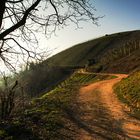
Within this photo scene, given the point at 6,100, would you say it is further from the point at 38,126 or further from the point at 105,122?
the point at 105,122

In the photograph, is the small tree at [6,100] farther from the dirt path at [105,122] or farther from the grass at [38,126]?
the dirt path at [105,122]

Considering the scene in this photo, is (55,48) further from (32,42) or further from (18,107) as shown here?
(18,107)

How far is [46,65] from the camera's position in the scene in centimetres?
974

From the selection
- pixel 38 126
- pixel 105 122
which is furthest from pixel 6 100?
pixel 105 122

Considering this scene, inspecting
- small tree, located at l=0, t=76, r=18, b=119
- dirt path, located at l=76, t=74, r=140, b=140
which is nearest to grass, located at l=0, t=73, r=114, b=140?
small tree, located at l=0, t=76, r=18, b=119

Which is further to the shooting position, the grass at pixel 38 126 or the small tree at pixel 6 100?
the small tree at pixel 6 100

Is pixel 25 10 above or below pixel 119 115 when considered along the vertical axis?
above

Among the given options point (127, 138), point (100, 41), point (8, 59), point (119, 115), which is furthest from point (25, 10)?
point (100, 41)

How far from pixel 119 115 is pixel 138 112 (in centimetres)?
105

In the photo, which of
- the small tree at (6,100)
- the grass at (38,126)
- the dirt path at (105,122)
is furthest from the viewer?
the small tree at (6,100)

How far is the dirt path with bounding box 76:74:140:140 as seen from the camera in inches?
453

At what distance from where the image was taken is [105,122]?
13555mm

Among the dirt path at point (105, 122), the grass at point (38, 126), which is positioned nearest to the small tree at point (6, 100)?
the grass at point (38, 126)

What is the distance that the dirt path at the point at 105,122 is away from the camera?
11.5m
